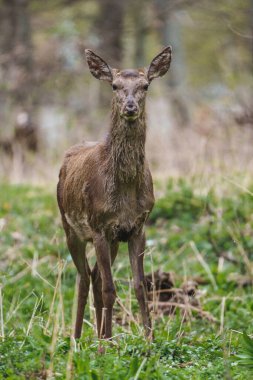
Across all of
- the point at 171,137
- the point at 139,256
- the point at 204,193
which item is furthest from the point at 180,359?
the point at 171,137

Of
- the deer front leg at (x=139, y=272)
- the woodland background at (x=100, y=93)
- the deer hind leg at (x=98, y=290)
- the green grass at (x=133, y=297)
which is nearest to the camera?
the green grass at (x=133, y=297)

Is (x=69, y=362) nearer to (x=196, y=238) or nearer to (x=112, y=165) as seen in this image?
(x=112, y=165)

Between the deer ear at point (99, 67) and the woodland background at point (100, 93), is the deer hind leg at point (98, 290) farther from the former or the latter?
the woodland background at point (100, 93)

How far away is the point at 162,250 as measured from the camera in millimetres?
9578

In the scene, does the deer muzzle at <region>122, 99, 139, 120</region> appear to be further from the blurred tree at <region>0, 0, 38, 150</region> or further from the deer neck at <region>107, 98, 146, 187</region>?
the blurred tree at <region>0, 0, 38, 150</region>

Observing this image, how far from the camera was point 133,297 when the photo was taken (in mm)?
7523

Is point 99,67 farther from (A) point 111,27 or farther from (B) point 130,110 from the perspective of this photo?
(A) point 111,27

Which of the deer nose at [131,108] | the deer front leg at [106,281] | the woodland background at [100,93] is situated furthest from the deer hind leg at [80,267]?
the woodland background at [100,93]

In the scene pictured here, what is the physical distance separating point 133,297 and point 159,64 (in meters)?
2.51

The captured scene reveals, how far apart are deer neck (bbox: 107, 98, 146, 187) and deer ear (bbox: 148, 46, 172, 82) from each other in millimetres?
427

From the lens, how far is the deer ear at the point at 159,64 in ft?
19.5

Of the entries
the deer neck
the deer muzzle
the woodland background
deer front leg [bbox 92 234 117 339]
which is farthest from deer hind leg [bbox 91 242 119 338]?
the woodland background

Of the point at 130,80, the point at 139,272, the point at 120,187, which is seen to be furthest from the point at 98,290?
the point at 130,80

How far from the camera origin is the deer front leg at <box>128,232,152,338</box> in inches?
222
